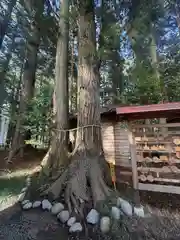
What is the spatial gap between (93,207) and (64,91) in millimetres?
3414

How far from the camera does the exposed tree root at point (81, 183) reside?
11.9 ft

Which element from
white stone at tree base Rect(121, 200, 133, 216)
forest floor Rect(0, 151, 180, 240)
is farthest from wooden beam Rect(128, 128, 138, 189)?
white stone at tree base Rect(121, 200, 133, 216)

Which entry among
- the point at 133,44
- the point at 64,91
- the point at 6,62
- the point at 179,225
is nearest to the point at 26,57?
the point at 6,62

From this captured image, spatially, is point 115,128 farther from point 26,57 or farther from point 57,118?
point 26,57

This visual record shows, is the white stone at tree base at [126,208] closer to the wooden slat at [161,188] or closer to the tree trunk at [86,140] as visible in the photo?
the tree trunk at [86,140]

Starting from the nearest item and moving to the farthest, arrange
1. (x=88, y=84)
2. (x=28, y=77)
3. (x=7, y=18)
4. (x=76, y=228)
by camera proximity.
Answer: (x=76, y=228)
(x=88, y=84)
(x=7, y=18)
(x=28, y=77)

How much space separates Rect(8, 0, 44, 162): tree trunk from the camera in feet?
23.5

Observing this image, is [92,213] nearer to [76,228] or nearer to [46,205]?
[76,228]

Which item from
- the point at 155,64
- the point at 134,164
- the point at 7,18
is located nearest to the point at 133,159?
the point at 134,164

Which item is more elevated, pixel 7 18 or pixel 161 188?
pixel 7 18

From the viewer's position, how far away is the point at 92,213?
10.9 feet

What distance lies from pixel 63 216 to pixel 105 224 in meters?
0.79

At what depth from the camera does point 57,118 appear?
204 inches

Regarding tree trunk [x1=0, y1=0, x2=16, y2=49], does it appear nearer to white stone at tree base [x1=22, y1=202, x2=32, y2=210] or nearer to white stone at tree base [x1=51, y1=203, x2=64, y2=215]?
white stone at tree base [x1=22, y1=202, x2=32, y2=210]
